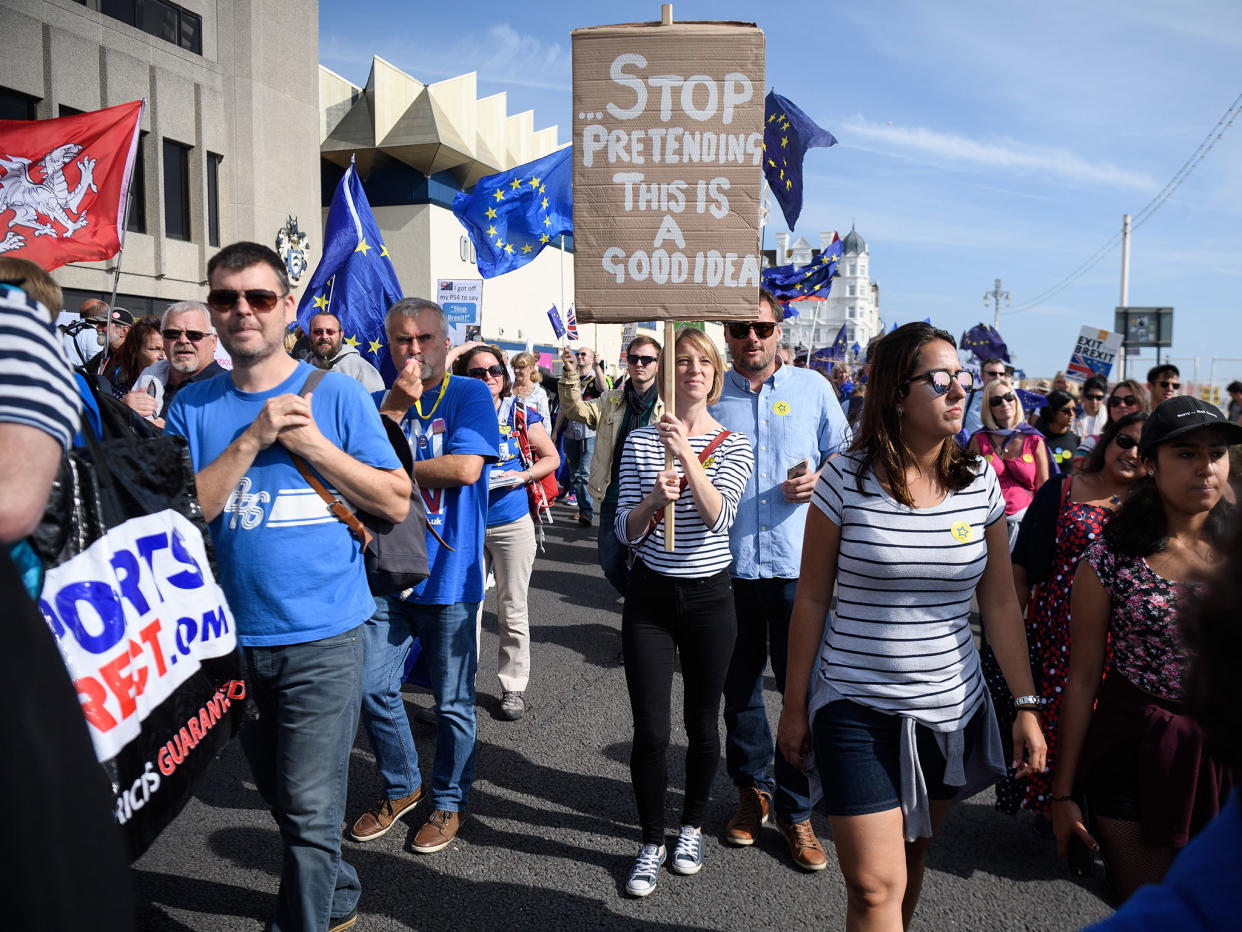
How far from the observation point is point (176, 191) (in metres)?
23.4

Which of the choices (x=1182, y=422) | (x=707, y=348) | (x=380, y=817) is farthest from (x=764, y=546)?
(x=380, y=817)

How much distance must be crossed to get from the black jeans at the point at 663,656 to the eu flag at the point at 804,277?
530 centimetres

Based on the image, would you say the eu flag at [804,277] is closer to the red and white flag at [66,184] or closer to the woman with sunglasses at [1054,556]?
the woman with sunglasses at [1054,556]

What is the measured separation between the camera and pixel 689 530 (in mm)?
3652

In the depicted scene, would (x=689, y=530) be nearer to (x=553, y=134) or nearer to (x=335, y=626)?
(x=335, y=626)

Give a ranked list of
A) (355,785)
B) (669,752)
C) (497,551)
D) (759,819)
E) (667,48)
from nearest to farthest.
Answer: (667,48)
(759,819)
(355,785)
(669,752)
(497,551)

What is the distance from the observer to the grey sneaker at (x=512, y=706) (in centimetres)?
544

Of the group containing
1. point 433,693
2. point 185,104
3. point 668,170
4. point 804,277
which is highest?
point 185,104

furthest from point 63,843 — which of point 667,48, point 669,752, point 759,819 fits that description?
point 669,752

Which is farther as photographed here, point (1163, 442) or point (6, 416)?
point (1163, 442)

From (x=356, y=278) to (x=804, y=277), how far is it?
438 cm

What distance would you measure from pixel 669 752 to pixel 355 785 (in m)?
1.63

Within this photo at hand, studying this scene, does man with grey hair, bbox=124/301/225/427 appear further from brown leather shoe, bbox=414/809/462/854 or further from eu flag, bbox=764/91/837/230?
eu flag, bbox=764/91/837/230

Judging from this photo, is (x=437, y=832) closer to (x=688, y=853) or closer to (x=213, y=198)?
(x=688, y=853)
